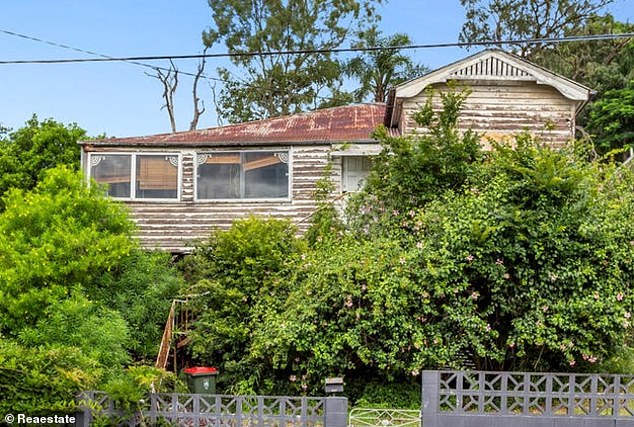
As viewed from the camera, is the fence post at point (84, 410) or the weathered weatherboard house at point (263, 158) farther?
the weathered weatherboard house at point (263, 158)

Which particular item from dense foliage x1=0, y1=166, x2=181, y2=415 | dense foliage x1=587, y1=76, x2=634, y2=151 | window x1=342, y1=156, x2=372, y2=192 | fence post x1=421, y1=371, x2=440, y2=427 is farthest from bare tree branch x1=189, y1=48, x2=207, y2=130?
fence post x1=421, y1=371, x2=440, y2=427

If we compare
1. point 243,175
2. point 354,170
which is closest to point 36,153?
point 243,175

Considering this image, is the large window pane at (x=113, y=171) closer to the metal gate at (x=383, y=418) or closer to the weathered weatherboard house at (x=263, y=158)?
the weathered weatherboard house at (x=263, y=158)

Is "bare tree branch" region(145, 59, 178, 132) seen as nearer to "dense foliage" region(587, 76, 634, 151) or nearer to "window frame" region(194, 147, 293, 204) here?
"window frame" region(194, 147, 293, 204)

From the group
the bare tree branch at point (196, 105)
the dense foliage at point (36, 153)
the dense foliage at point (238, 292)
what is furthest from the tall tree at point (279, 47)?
Answer: the dense foliage at point (238, 292)

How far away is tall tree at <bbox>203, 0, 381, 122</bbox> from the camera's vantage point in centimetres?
2988

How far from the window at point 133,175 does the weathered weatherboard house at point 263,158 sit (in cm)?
2

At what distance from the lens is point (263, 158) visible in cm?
1386

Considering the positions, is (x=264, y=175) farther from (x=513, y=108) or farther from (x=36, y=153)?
(x=36, y=153)

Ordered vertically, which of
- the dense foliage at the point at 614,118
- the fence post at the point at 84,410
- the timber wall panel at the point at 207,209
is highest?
the dense foliage at the point at 614,118

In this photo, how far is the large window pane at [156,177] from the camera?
13.7m

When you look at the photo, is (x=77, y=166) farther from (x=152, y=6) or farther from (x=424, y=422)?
(x=424, y=422)

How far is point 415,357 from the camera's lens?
8633 mm

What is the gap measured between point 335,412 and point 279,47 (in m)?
25.3
